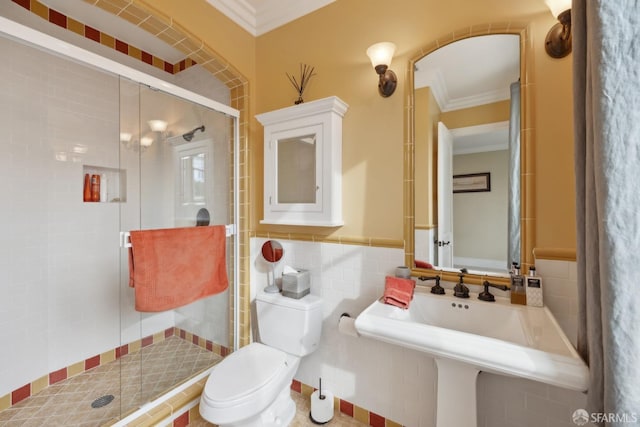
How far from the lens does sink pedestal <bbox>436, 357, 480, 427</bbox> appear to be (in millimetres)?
1033

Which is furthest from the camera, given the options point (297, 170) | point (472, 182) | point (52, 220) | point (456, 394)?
point (52, 220)

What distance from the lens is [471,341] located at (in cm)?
87

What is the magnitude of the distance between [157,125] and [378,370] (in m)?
1.93

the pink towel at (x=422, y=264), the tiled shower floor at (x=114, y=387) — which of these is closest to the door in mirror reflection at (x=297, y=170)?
the pink towel at (x=422, y=264)

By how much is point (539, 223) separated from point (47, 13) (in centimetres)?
326

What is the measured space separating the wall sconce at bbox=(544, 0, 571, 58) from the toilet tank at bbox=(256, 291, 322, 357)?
5.49ft

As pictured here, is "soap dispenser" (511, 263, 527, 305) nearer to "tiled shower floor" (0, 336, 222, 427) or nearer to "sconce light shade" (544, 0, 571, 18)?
"sconce light shade" (544, 0, 571, 18)

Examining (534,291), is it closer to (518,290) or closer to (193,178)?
(518,290)

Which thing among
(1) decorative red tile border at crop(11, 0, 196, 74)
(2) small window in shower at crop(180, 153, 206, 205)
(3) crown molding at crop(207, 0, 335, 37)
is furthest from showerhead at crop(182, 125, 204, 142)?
(1) decorative red tile border at crop(11, 0, 196, 74)

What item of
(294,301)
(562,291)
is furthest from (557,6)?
(294,301)

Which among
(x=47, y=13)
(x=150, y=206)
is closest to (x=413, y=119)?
(x=150, y=206)

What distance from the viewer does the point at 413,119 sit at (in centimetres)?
143

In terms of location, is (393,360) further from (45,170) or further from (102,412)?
(45,170)

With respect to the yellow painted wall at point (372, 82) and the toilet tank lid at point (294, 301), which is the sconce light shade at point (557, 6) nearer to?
the yellow painted wall at point (372, 82)
